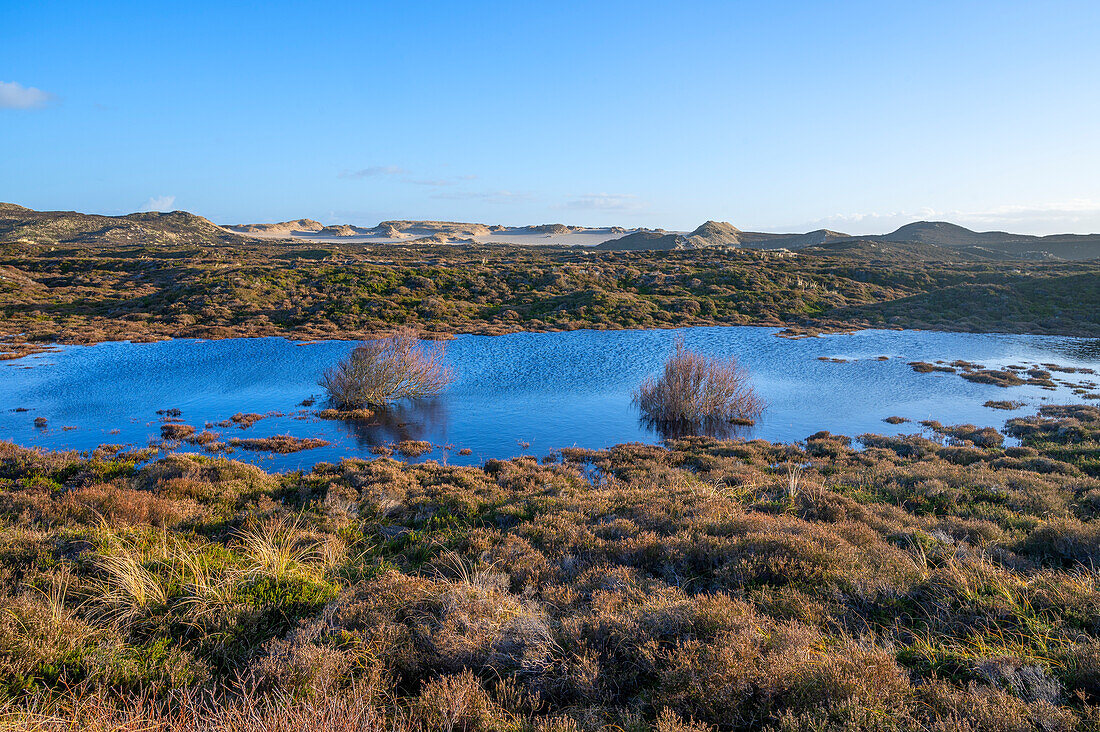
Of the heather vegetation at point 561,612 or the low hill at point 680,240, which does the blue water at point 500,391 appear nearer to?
the heather vegetation at point 561,612

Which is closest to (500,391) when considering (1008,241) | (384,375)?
(384,375)

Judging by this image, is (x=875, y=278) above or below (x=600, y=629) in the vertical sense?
above

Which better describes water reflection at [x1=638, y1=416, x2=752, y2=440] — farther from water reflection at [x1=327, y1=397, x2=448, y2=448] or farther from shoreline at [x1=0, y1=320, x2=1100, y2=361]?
shoreline at [x1=0, y1=320, x2=1100, y2=361]

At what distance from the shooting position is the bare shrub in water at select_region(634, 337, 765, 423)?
22047mm

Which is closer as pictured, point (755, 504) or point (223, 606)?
point (223, 606)

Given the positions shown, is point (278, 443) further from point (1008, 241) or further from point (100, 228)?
point (1008, 241)

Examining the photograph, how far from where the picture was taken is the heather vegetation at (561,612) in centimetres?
446

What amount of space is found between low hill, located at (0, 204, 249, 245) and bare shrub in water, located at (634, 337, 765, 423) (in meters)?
148

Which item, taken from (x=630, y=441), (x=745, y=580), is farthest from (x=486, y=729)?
(x=630, y=441)

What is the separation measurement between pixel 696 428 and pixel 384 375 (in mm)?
13771

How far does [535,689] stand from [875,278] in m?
76.1

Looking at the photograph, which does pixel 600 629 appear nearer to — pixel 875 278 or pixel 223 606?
Answer: pixel 223 606

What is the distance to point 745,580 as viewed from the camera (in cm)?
698

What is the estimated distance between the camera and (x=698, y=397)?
72.7ft
